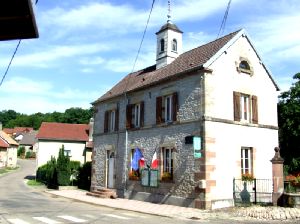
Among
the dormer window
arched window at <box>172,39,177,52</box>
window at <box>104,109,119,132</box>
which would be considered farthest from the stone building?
window at <box>104,109,119,132</box>

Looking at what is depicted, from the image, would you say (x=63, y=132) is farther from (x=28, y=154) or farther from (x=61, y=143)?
(x=28, y=154)

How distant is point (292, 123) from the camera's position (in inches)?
1212

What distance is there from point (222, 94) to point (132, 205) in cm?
739

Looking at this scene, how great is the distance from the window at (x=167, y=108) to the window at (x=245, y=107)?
315 cm

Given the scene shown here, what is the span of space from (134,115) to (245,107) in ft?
23.8

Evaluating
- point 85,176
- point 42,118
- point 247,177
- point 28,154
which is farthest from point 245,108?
point 42,118

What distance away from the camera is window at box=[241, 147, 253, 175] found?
1959cm

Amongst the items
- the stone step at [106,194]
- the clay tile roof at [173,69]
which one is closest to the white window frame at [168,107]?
the clay tile roof at [173,69]

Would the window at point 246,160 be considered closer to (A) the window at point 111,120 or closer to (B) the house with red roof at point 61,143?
(A) the window at point 111,120

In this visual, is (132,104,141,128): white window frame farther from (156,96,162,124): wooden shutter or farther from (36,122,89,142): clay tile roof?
(36,122,89,142): clay tile roof

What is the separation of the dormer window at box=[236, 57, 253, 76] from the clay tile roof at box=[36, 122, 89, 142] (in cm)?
2744

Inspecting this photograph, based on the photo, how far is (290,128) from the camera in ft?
101

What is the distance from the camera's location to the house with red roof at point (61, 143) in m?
42.9

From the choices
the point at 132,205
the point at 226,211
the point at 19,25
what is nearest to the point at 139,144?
the point at 132,205
